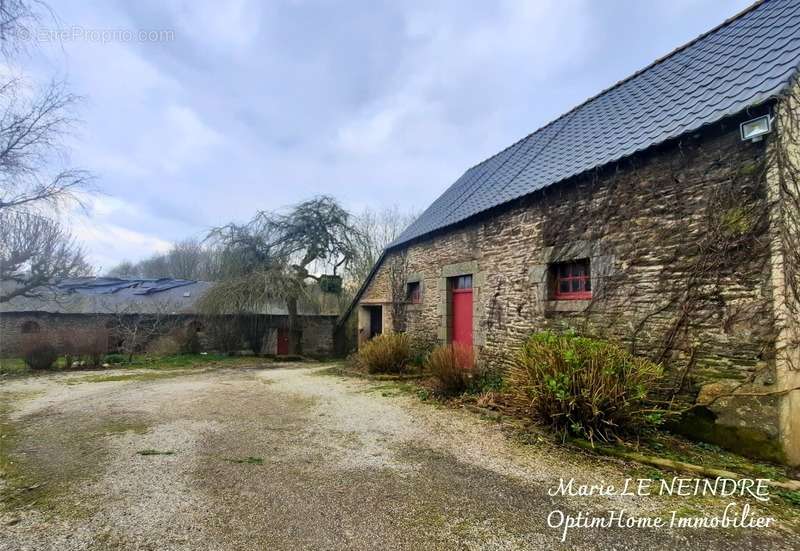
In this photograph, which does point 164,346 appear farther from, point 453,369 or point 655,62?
point 655,62

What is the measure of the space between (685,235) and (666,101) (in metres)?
2.47

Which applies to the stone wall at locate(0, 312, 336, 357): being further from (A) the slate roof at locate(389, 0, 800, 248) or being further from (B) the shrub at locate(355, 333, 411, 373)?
(A) the slate roof at locate(389, 0, 800, 248)

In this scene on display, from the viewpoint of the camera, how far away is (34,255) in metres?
12.1

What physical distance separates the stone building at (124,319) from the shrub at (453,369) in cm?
980

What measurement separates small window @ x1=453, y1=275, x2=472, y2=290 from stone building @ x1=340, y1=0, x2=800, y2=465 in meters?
0.47

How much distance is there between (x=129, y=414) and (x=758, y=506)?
280 inches

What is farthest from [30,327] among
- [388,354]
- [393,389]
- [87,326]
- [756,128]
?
[756,128]

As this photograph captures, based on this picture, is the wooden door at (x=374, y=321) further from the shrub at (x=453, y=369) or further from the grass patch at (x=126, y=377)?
Result: the shrub at (x=453, y=369)

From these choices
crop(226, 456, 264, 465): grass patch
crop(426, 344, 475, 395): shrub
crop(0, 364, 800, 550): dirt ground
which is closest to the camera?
crop(0, 364, 800, 550): dirt ground

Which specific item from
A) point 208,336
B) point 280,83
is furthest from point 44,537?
point 208,336

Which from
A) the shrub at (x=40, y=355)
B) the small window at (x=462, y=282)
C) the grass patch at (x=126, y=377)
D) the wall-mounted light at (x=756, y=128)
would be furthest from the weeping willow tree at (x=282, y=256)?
the wall-mounted light at (x=756, y=128)

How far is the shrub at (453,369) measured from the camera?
637 centimetres

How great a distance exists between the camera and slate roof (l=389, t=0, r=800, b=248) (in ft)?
13.8

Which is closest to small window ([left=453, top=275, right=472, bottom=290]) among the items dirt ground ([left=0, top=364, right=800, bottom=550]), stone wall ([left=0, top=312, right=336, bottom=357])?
dirt ground ([left=0, top=364, right=800, bottom=550])
